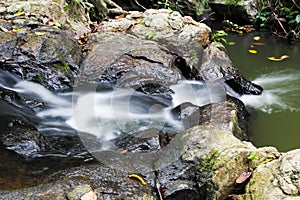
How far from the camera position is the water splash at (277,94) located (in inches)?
220

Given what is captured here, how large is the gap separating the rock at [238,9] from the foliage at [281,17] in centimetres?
21

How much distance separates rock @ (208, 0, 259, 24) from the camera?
385 inches

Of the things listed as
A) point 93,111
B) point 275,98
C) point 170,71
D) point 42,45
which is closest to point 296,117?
point 275,98

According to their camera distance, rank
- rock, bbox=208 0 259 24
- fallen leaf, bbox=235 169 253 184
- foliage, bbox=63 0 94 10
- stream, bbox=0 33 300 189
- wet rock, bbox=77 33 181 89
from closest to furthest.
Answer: fallen leaf, bbox=235 169 253 184
stream, bbox=0 33 300 189
wet rock, bbox=77 33 181 89
foliage, bbox=63 0 94 10
rock, bbox=208 0 259 24

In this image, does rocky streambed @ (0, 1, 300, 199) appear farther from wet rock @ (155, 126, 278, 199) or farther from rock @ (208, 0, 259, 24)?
rock @ (208, 0, 259, 24)

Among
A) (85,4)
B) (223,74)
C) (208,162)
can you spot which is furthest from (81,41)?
(208,162)

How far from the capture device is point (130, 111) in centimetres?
480

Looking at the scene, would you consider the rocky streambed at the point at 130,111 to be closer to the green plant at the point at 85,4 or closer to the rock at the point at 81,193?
the rock at the point at 81,193

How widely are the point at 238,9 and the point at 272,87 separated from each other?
422 centimetres

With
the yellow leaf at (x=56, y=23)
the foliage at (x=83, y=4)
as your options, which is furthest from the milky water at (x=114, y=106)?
the foliage at (x=83, y=4)

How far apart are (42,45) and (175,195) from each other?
3.17 meters

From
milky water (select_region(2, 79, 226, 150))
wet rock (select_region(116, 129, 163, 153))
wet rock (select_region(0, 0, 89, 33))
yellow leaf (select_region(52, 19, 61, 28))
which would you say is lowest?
wet rock (select_region(116, 129, 163, 153))

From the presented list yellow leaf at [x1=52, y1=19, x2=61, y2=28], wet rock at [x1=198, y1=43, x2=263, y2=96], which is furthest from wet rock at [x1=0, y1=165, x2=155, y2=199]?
yellow leaf at [x1=52, y1=19, x2=61, y2=28]

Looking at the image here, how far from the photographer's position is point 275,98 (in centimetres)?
592
